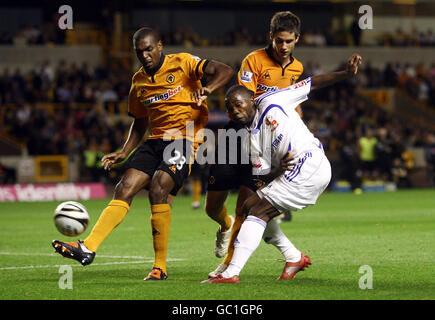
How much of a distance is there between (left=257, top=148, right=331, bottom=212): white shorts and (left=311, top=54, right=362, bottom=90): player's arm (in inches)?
26.1

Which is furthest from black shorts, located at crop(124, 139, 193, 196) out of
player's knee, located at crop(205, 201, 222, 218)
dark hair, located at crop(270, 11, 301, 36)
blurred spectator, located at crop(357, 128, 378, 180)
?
blurred spectator, located at crop(357, 128, 378, 180)

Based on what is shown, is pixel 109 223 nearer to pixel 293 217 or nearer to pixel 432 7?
pixel 293 217

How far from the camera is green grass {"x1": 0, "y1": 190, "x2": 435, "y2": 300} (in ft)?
22.4

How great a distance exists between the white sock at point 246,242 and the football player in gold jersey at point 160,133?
31.1 inches

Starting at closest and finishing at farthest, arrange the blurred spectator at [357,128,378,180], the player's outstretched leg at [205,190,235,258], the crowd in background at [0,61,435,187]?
1. the player's outstretched leg at [205,190,235,258]
2. the blurred spectator at [357,128,378,180]
3. the crowd in background at [0,61,435,187]

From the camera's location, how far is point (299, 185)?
727 centimetres

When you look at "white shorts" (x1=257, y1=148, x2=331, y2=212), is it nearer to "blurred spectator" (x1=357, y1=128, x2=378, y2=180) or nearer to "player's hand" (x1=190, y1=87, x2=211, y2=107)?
"player's hand" (x1=190, y1=87, x2=211, y2=107)

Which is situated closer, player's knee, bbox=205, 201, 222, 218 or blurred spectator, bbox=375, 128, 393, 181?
player's knee, bbox=205, 201, 222, 218

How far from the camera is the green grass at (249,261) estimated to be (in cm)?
681

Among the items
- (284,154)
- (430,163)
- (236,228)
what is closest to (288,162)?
(284,154)

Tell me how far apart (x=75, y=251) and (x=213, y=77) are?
2007mm

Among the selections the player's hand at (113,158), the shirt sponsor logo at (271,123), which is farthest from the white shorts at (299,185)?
the player's hand at (113,158)
